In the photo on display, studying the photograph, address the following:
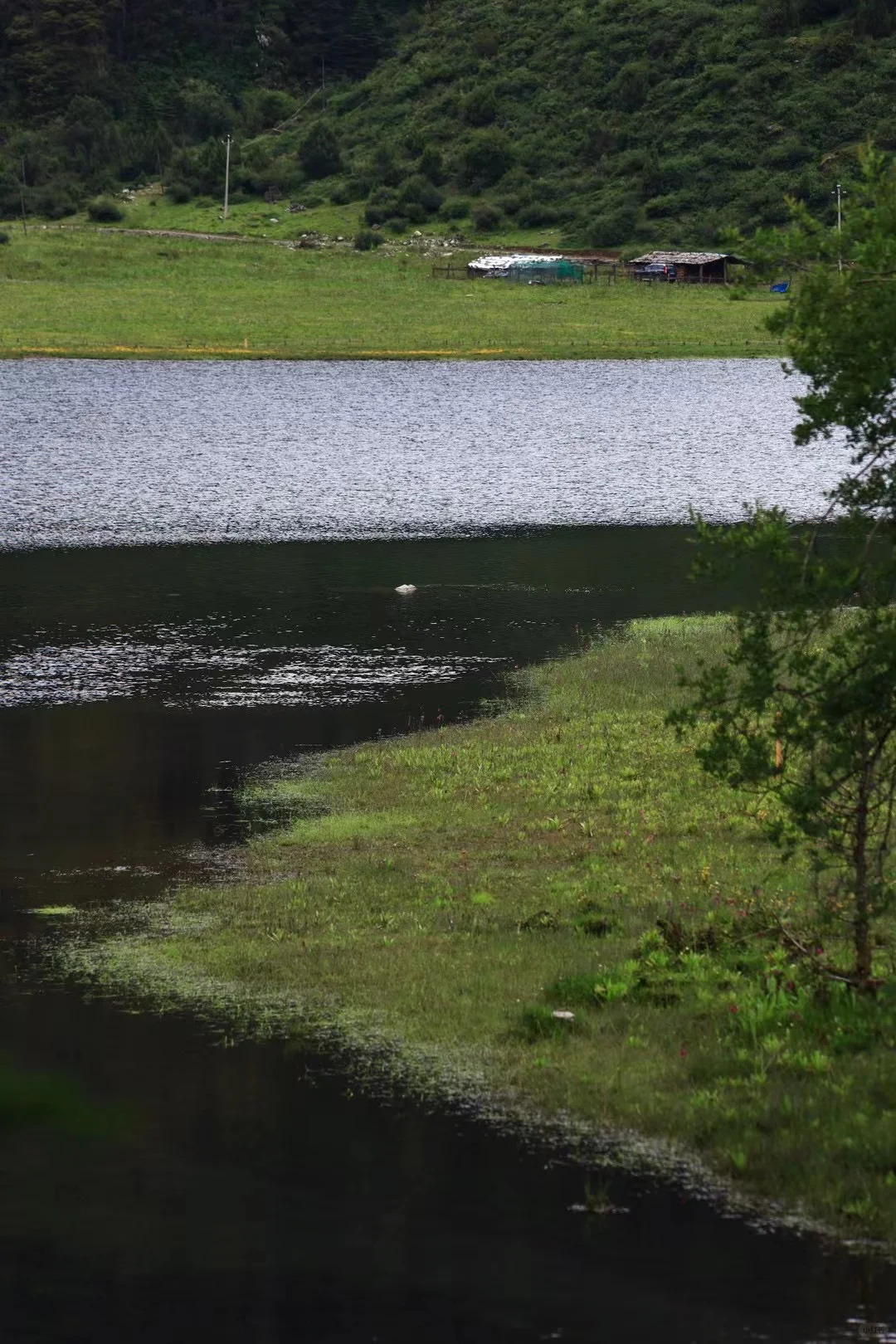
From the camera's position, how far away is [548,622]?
40500 millimetres

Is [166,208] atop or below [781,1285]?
atop

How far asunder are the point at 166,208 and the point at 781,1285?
18807cm

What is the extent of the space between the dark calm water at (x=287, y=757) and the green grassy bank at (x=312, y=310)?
2977 cm

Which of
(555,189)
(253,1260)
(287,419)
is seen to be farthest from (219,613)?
(555,189)

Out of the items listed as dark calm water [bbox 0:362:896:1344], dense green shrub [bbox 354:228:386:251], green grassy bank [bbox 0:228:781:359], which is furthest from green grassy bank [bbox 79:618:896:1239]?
dense green shrub [bbox 354:228:386:251]

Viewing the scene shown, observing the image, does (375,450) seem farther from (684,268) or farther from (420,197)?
(420,197)

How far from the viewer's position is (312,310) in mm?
125875

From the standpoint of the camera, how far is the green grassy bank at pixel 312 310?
11150 centimetres

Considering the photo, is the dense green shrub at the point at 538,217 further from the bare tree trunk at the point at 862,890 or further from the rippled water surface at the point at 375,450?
the bare tree trunk at the point at 862,890

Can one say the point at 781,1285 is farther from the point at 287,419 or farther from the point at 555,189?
the point at 555,189

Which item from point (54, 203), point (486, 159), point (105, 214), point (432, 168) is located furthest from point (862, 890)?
point (54, 203)

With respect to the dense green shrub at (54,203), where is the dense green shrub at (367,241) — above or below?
below

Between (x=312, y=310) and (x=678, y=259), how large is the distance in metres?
38.7

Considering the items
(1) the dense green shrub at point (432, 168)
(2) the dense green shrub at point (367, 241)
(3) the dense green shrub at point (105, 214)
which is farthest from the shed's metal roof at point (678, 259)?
(3) the dense green shrub at point (105, 214)
